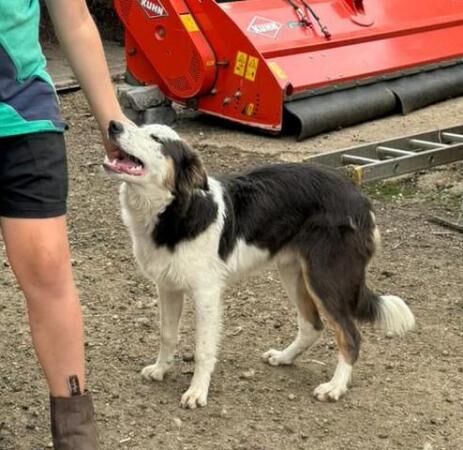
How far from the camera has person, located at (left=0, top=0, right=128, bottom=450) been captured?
2.74 metres

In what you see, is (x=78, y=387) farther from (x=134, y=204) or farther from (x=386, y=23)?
(x=386, y=23)

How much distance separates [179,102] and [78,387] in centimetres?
555

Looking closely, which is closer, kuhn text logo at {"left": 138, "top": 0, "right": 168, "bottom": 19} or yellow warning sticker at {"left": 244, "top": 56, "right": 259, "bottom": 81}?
yellow warning sticker at {"left": 244, "top": 56, "right": 259, "bottom": 81}

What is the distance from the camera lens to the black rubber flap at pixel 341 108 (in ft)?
26.0

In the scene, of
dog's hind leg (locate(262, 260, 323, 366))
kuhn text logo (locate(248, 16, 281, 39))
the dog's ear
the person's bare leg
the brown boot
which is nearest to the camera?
the person's bare leg

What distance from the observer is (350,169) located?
6355mm

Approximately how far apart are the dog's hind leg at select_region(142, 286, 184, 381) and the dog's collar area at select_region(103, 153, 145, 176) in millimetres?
663

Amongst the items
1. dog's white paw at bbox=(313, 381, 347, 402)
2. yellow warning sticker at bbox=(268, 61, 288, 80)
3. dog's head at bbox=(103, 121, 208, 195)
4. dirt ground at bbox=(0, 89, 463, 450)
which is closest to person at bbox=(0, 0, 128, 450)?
dog's head at bbox=(103, 121, 208, 195)

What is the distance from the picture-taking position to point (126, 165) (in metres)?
3.58

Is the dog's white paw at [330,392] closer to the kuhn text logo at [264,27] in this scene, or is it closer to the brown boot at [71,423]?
the brown boot at [71,423]

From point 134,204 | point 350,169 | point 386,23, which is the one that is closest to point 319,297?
point 134,204

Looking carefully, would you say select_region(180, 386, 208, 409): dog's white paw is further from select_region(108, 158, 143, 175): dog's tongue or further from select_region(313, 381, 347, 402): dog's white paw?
select_region(108, 158, 143, 175): dog's tongue

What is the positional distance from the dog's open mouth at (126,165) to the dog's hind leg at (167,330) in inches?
26.1

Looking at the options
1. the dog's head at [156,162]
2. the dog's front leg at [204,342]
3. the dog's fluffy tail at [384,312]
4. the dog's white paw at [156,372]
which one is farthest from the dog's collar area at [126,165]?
the dog's fluffy tail at [384,312]
